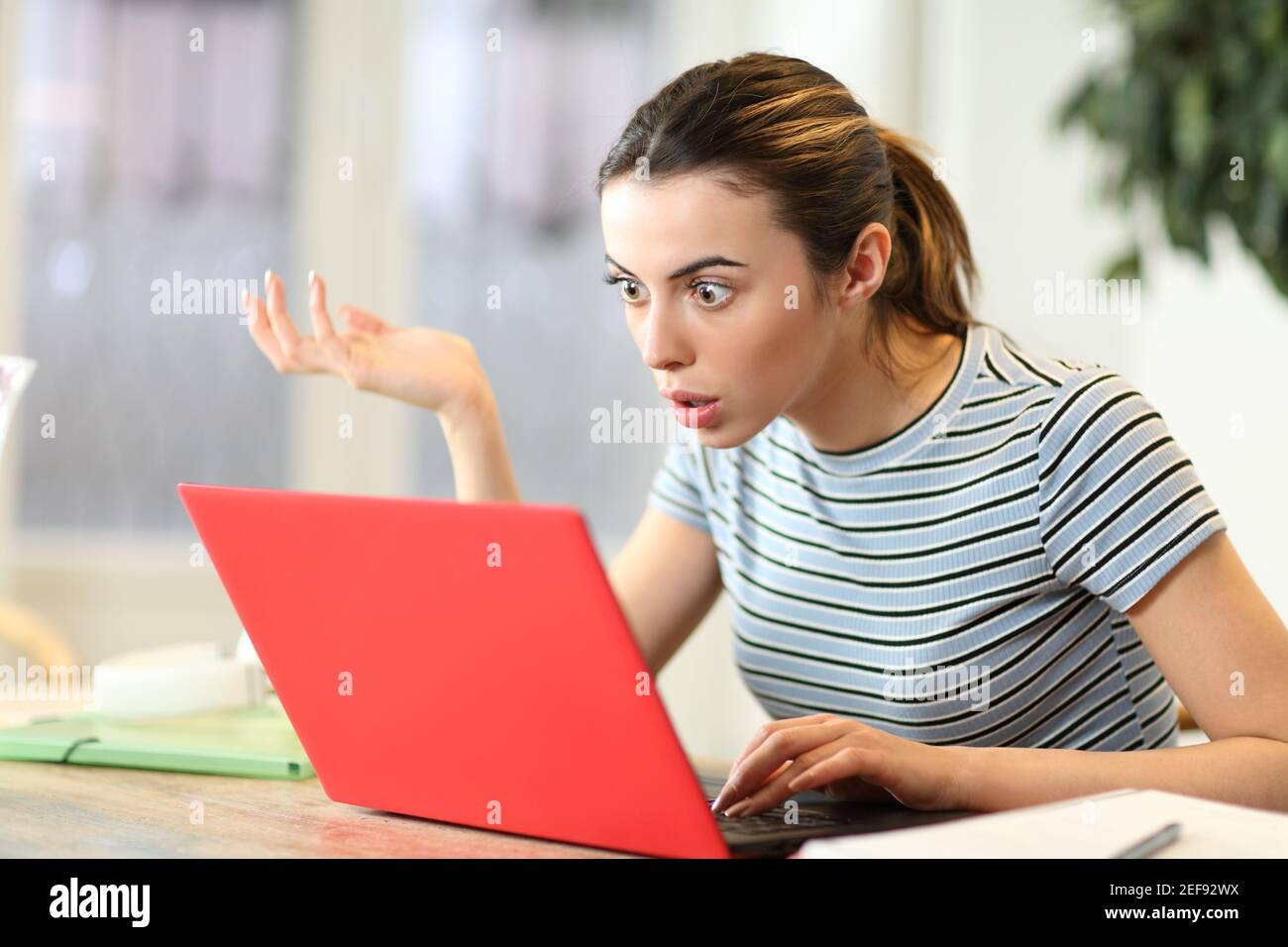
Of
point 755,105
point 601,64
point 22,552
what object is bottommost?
point 22,552

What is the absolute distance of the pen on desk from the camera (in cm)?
73

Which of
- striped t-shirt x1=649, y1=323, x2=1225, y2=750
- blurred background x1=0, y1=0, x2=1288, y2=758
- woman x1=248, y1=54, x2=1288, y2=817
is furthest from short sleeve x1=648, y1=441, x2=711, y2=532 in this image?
blurred background x1=0, y1=0, x2=1288, y2=758

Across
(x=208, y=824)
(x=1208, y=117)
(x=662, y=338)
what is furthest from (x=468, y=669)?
(x=1208, y=117)

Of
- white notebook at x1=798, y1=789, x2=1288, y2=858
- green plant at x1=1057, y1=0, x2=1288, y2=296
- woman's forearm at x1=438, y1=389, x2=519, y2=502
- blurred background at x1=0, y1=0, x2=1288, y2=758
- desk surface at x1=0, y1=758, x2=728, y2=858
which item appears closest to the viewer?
white notebook at x1=798, y1=789, x2=1288, y2=858

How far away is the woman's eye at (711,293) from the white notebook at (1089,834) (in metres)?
0.43

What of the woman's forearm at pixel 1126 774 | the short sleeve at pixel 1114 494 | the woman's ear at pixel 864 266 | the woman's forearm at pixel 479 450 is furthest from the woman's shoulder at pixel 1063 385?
the woman's forearm at pixel 479 450

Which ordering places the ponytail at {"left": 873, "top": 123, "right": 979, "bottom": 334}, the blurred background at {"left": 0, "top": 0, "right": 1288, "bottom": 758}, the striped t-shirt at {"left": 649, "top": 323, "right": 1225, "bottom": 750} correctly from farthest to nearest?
the blurred background at {"left": 0, "top": 0, "right": 1288, "bottom": 758} < the ponytail at {"left": 873, "top": 123, "right": 979, "bottom": 334} < the striped t-shirt at {"left": 649, "top": 323, "right": 1225, "bottom": 750}

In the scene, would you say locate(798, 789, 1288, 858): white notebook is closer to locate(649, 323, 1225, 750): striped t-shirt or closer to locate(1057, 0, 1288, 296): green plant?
locate(649, 323, 1225, 750): striped t-shirt

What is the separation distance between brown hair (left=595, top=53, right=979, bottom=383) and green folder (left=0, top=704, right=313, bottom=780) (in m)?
0.52

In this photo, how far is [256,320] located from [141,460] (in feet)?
6.49

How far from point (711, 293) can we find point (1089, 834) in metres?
0.48

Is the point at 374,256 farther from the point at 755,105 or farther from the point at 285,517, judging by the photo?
the point at 285,517
